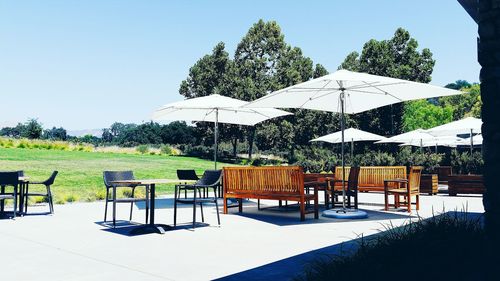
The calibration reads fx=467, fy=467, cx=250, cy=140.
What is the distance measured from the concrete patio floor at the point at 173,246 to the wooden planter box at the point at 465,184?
574cm

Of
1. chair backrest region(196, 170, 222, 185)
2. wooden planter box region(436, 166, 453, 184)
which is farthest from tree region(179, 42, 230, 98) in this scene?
chair backrest region(196, 170, 222, 185)

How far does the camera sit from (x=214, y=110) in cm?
1379

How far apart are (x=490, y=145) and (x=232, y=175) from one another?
19.9ft

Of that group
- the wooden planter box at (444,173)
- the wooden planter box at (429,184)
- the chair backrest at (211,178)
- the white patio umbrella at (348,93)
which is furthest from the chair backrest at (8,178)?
the wooden planter box at (444,173)

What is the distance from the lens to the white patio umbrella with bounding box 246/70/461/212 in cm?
885

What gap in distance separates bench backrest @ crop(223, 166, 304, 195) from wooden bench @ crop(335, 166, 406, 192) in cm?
318

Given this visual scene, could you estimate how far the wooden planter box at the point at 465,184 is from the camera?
14211mm

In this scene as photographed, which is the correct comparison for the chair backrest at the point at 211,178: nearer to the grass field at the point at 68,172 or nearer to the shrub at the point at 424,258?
the shrub at the point at 424,258

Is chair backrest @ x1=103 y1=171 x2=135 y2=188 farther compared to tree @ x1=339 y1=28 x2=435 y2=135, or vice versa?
tree @ x1=339 y1=28 x2=435 y2=135

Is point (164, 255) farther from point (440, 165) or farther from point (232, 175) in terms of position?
point (440, 165)

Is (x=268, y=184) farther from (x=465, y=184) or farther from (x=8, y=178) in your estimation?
(x=465, y=184)

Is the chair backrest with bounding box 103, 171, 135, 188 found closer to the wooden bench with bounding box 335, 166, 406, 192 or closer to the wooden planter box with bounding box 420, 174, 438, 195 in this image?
the wooden bench with bounding box 335, 166, 406, 192

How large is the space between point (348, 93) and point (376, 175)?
298 cm

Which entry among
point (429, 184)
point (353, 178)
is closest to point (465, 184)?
point (429, 184)
